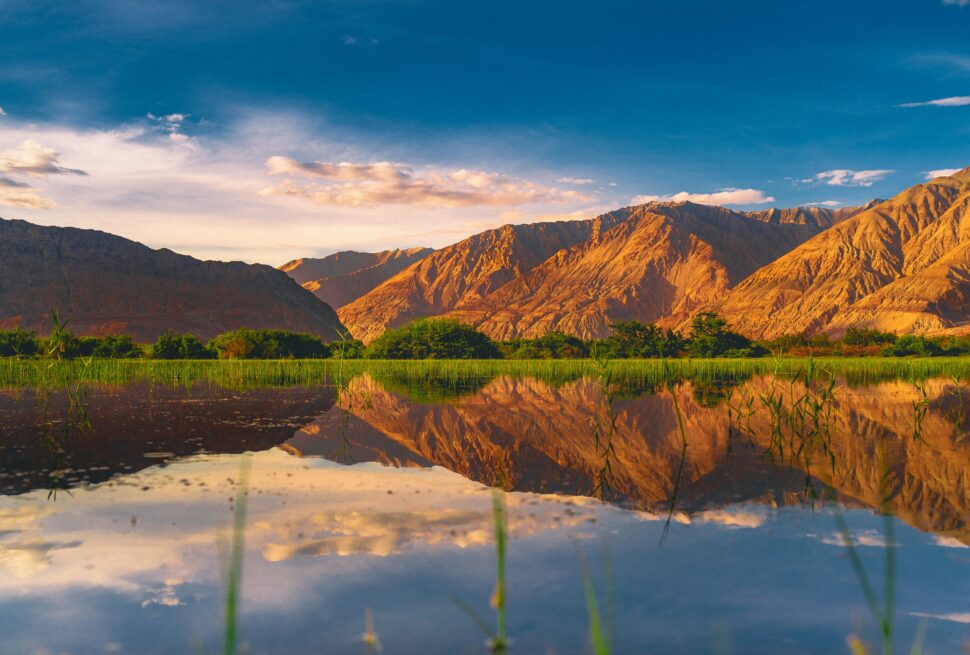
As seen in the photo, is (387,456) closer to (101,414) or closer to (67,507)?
(67,507)

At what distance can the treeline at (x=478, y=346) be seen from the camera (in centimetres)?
7144

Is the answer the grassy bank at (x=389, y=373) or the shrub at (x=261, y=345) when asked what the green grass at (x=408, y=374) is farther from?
the shrub at (x=261, y=345)

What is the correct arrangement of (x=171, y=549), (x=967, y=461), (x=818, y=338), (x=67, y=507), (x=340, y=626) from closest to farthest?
(x=340, y=626) → (x=171, y=549) → (x=67, y=507) → (x=967, y=461) → (x=818, y=338)

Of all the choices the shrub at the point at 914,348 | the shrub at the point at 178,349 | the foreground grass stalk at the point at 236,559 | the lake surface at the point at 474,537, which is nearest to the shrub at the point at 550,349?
the shrub at the point at 178,349

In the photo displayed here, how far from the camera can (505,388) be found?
94.0 ft

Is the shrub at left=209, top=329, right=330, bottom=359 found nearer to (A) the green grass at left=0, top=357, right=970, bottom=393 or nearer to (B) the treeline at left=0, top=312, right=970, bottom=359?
(B) the treeline at left=0, top=312, right=970, bottom=359

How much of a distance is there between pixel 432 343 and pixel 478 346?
5295 millimetres

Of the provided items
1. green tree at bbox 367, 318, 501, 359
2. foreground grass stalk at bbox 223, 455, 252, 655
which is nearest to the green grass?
foreground grass stalk at bbox 223, 455, 252, 655

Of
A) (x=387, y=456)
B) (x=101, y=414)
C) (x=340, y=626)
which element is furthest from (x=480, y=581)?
(x=101, y=414)

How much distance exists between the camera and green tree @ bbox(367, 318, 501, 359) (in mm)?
79125

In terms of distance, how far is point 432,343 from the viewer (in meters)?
80.0

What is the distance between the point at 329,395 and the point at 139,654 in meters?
21.3

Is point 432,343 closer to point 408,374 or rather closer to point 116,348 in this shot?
point 116,348

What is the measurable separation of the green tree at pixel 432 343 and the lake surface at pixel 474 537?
64.5 meters
